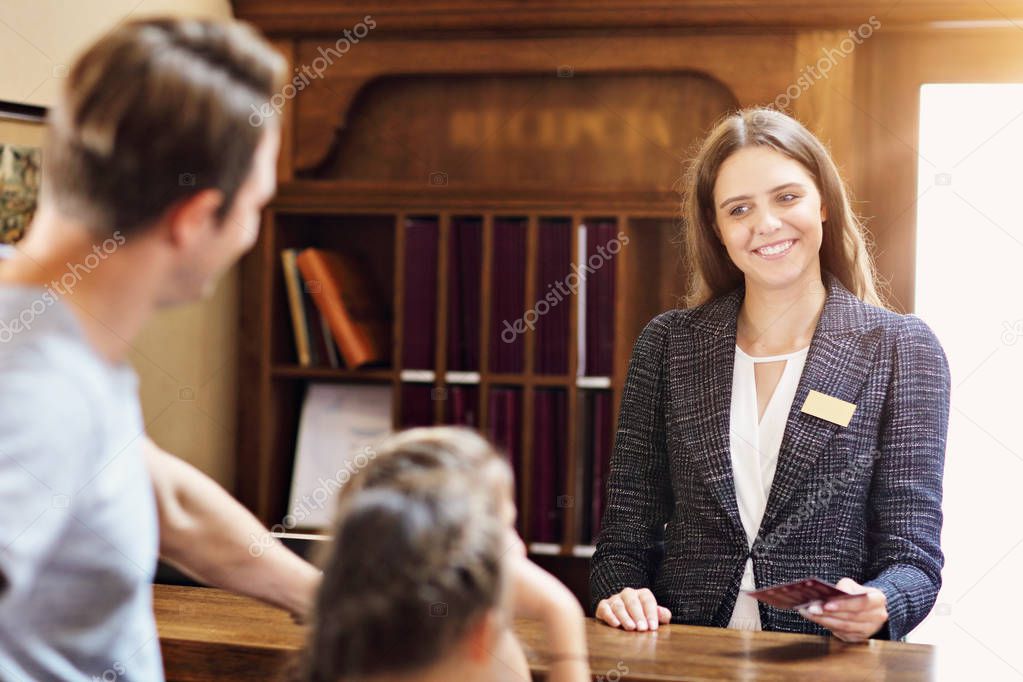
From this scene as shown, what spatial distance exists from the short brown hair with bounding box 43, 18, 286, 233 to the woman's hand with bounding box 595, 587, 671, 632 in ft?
3.67

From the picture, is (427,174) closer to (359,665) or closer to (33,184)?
(33,184)

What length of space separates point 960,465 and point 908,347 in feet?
5.01

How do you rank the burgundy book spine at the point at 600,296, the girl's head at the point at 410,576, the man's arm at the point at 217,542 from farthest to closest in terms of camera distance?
the burgundy book spine at the point at 600,296, the man's arm at the point at 217,542, the girl's head at the point at 410,576

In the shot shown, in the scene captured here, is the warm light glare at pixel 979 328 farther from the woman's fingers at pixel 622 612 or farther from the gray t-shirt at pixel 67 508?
the gray t-shirt at pixel 67 508

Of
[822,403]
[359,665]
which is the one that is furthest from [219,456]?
[359,665]

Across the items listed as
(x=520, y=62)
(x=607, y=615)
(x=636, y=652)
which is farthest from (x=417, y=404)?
(x=636, y=652)

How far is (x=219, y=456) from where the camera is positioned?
147 inches

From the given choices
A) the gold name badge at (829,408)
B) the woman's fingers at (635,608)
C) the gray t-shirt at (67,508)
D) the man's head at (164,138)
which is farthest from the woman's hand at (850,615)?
the man's head at (164,138)

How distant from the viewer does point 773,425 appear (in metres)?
2.06

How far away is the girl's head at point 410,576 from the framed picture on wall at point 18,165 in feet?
6.73

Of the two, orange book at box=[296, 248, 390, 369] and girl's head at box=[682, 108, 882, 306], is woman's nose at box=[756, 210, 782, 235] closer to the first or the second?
girl's head at box=[682, 108, 882, 306]

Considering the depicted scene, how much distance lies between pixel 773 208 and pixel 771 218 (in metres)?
0.04

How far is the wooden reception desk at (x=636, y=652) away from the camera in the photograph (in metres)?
1.44

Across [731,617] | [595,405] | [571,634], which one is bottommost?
[731,617]
